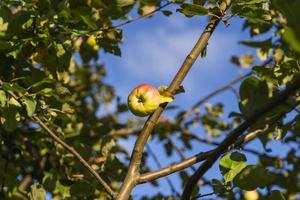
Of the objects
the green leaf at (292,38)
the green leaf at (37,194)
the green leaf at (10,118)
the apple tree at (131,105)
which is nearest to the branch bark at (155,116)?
the apple tree at (131,105)

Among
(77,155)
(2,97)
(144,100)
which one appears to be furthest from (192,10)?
(2,97)

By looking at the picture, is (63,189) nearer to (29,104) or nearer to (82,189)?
(82,189)

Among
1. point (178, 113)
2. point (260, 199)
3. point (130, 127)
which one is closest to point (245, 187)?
point (260, 199)

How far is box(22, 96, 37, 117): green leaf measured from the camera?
1812 mm

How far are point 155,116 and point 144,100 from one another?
0.07 m

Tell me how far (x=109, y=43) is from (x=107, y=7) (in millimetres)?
196

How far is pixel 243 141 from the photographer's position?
166 cm

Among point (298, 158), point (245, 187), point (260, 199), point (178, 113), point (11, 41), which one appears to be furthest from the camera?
point (178, 113)

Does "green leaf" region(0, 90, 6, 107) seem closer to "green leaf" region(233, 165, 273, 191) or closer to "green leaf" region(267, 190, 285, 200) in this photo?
"green leaf" region(233, 165, 273, 191)

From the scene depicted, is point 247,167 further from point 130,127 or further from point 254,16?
point 130,127

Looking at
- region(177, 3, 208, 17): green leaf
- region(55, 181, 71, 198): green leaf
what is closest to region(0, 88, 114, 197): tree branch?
region(55, 181, 71, 198): green leaf

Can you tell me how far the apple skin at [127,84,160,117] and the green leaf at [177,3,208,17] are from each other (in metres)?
0.30

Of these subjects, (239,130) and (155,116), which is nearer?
(239,130)

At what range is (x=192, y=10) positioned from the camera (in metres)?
1.77
